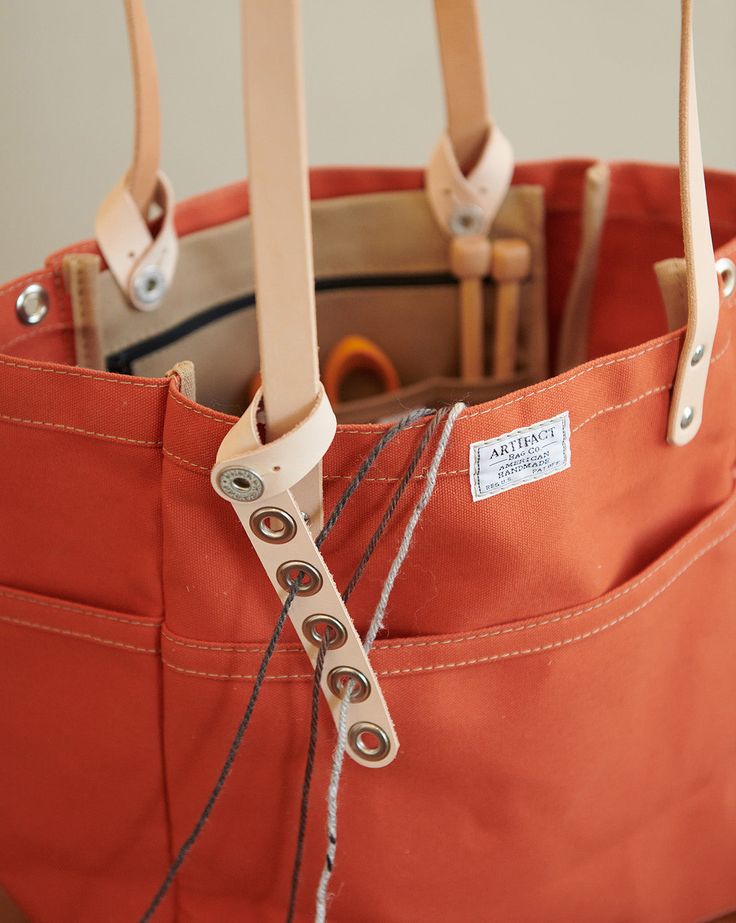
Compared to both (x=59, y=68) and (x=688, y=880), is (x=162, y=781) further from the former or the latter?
(x=59, y=68)

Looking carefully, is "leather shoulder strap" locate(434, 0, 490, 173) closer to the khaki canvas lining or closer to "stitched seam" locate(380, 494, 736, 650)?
the khaki canvas lining

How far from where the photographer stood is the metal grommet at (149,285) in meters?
0.64

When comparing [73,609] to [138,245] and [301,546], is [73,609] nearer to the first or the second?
[301,546]

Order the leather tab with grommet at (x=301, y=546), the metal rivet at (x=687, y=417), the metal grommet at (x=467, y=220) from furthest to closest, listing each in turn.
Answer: the metal grommet at (x=467, y=220) < the metal rivet at (x=687, y=417) < the leather tab with grommet at (x=301, y=546)

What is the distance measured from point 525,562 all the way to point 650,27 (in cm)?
64

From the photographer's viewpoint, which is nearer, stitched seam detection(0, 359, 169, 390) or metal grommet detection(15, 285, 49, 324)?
stitched seam detection(0, 359, 169, 390)

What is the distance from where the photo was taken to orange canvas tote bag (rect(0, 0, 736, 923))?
1.46ft

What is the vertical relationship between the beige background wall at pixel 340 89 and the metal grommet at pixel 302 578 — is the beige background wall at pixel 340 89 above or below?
above

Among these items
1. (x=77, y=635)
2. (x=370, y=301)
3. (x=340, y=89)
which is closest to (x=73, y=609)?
(x=77, y=635)

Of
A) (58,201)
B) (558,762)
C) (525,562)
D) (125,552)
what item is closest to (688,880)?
(558,762)

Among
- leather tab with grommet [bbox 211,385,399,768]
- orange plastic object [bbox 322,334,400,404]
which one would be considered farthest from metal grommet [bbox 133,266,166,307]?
leather tab with grommet [bbox 211,385,399,768]

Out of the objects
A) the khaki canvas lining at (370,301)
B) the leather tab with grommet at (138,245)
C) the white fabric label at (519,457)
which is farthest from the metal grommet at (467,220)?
the white fabric label at (519,457)

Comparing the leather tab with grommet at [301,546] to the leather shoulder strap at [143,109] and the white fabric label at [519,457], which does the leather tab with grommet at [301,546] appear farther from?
the leather shoulder strap at [143,109]

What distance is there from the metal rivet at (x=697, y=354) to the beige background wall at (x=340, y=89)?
1.61 feet
